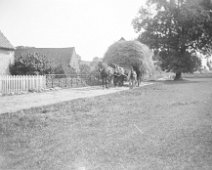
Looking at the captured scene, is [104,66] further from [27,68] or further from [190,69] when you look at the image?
[190,69]

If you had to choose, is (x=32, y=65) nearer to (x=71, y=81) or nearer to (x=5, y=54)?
(x=5, y=54)

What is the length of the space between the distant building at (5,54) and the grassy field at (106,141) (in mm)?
21316

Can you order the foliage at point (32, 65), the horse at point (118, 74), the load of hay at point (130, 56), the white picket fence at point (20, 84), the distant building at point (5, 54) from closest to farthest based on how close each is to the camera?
the white picket fence at point (20, 84), the horse at point (118, 74), the load of hay at point (130, 56), the foliage at point (32, 65), the distant building at point (5, 54)

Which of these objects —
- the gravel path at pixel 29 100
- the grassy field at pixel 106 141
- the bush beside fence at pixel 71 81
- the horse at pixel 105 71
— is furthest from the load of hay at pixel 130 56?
the grassy field at pixel 106 141

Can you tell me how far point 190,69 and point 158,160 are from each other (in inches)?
1693

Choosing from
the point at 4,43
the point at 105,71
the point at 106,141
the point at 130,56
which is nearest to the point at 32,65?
the point at 4,43

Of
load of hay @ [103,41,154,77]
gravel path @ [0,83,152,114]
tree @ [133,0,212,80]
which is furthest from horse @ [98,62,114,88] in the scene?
tree @ [133,0,212,80]

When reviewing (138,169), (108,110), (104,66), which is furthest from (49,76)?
(138,169)

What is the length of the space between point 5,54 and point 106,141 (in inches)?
1025

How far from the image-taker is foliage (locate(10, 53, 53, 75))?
28.2m

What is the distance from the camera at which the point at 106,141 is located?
20.1ft

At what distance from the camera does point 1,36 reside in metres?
30.2

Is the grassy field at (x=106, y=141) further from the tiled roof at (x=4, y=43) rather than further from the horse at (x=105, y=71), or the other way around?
the tiled roof at (x=4, y=43)

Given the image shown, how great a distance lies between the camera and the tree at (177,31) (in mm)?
43812
